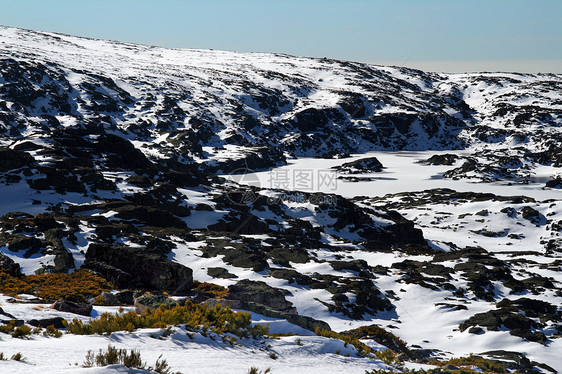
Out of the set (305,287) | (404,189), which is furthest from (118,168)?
(404,189)

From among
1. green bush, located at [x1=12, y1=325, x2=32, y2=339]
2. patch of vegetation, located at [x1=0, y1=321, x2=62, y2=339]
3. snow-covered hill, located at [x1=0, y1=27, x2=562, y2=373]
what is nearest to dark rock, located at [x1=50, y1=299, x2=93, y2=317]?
snow-covered hill, located at [x1=0, y1=27, x2=562, y2=373]

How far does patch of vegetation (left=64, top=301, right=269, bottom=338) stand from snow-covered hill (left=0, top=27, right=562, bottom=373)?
516 millimetres

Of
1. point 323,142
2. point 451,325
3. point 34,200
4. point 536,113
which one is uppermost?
point 536,113

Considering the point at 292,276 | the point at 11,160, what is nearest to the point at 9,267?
the point at 292,276

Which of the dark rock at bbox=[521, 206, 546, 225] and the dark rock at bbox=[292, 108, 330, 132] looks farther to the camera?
the dark rock at bbox=[292, 108, 330, 132]

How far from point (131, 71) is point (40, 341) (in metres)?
208

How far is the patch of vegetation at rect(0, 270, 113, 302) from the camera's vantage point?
15617 mm

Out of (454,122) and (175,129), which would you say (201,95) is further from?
(454,122)

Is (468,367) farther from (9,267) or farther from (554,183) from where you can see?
(554,183)

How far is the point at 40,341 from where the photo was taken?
8234mm

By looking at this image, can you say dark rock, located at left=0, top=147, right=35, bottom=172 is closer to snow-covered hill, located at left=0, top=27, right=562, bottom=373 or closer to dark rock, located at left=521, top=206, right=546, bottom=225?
snow-covered hill, located at left=0, top=27, right=562, bottom=373

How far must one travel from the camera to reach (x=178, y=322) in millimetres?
9719

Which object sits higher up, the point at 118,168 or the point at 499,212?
the point at 118,168

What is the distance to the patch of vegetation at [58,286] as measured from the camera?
15.6m
